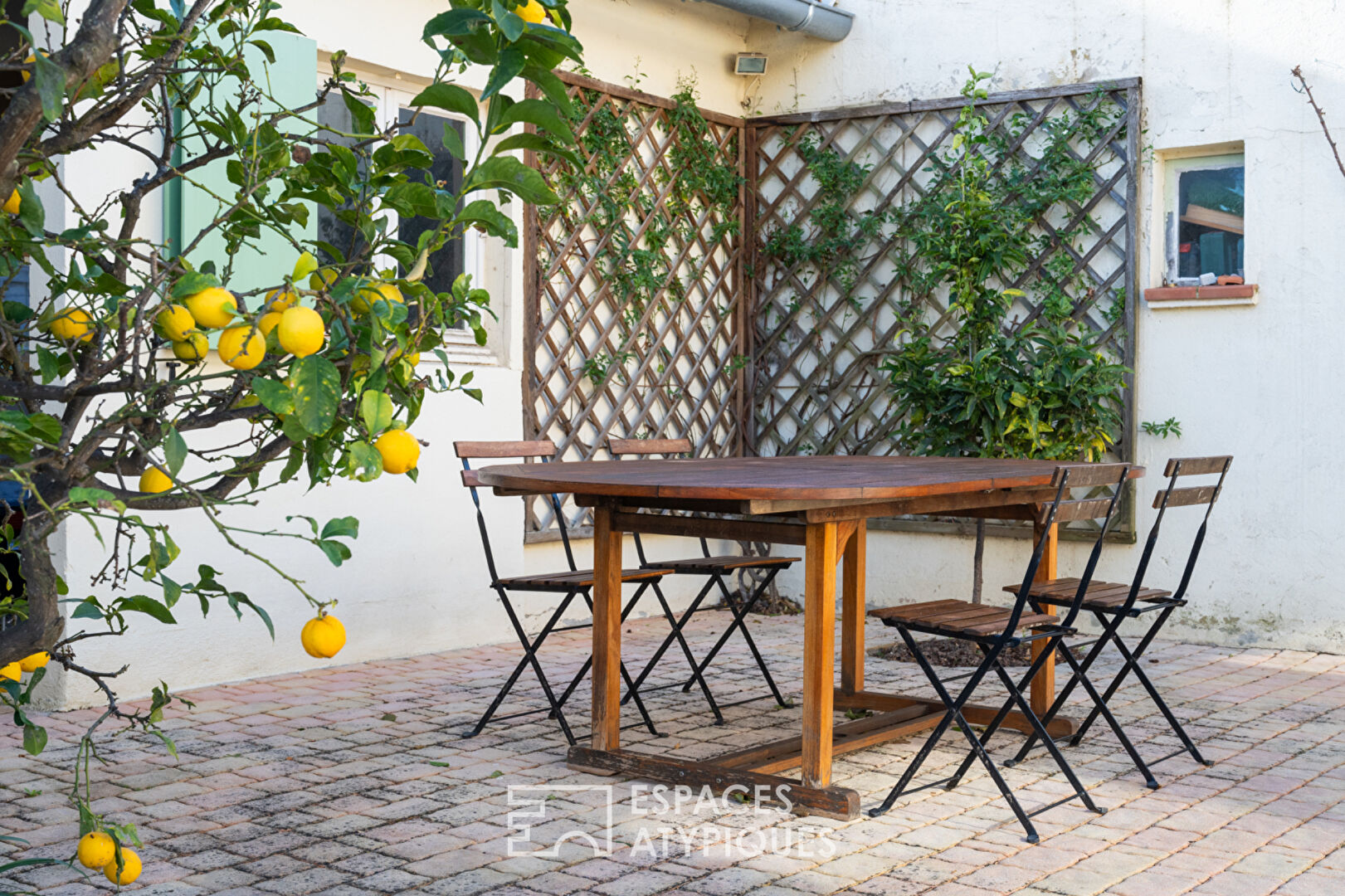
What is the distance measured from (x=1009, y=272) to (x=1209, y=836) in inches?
136

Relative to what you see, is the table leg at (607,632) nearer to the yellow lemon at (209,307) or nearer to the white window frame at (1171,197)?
the yellow lemon at (209,307)

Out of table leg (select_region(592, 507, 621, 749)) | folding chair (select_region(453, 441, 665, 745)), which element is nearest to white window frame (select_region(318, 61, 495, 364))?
folding chair (select_region(453, 441, 665, 745))

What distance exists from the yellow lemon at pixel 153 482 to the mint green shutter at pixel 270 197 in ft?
9.10

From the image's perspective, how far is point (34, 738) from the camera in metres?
1.39

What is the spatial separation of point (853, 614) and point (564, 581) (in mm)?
932

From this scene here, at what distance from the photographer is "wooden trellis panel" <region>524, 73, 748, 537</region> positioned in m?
5.63

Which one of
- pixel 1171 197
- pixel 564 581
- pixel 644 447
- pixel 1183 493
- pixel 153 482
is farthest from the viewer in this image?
pixel 1171 197

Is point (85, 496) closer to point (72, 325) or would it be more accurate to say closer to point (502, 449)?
point (72, 325)

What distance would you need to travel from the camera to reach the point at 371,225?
48.0 inches

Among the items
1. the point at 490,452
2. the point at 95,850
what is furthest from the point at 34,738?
the point at 490,452

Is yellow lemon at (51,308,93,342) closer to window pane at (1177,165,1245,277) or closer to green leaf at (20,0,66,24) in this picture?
green leaf at (20,0,66,24)

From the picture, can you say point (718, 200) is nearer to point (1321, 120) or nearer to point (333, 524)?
point (1321, 120)

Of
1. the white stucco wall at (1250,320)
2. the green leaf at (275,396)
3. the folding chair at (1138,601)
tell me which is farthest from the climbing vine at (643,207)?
the green leaf at (275,396)

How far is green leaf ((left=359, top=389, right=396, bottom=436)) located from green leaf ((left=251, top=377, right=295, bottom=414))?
0.06 m
